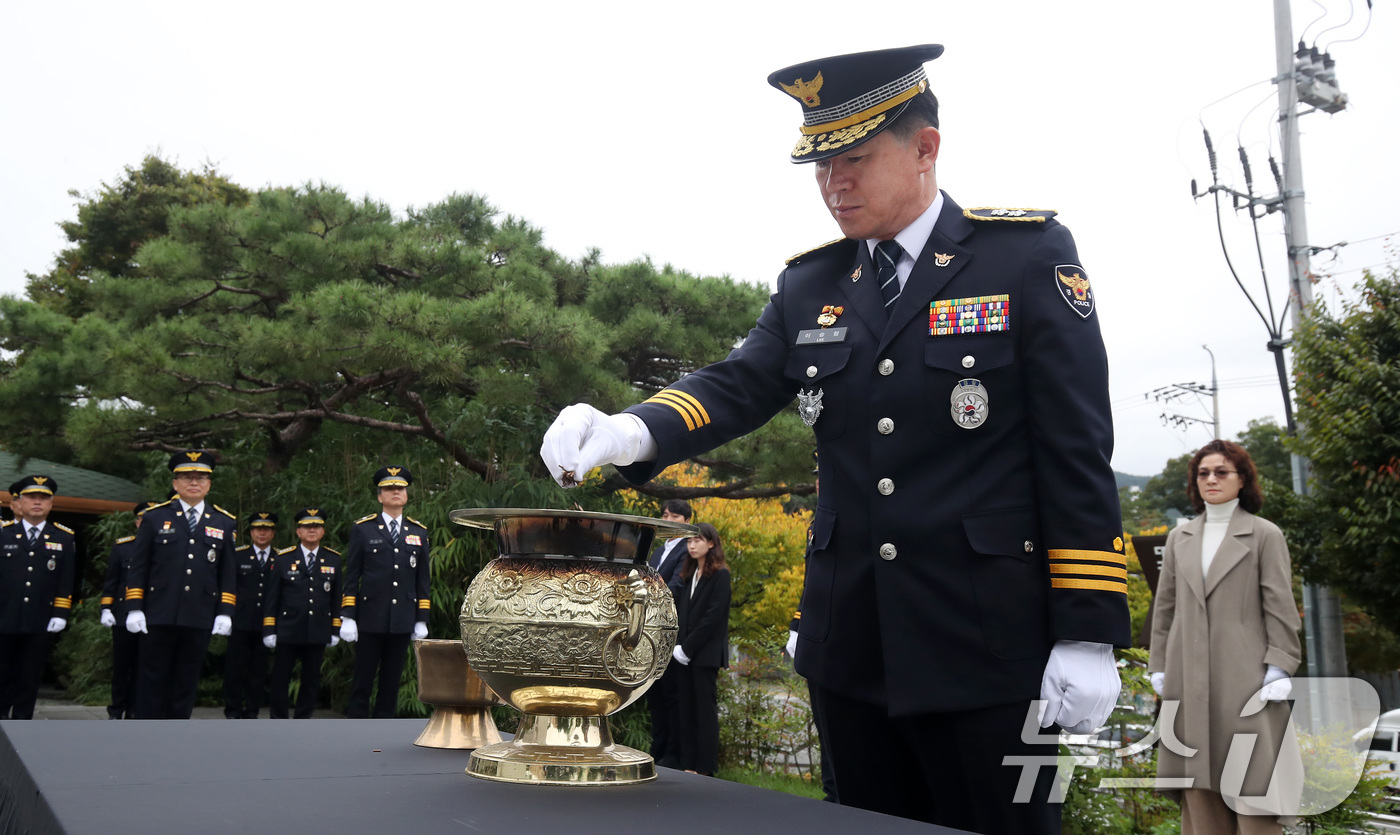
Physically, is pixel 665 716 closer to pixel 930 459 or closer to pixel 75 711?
pixel 75 711

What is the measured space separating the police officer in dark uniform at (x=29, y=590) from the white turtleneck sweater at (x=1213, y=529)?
7712 mm

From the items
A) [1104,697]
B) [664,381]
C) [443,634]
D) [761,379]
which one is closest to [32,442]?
[443,634]

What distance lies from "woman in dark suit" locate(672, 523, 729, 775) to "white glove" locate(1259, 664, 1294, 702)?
3686 mm

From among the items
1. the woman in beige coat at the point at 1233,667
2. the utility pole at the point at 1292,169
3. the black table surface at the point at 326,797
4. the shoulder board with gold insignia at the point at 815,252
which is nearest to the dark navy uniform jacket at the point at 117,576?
the black table surface at the point at 326,797

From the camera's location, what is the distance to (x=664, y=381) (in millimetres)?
9938

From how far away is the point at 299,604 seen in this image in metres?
8.38

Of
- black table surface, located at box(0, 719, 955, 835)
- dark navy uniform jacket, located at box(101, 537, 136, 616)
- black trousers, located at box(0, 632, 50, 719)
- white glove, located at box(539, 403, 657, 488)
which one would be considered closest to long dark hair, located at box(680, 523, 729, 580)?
dark navy uniform jacket, located at box(101, 537, 136, 616)

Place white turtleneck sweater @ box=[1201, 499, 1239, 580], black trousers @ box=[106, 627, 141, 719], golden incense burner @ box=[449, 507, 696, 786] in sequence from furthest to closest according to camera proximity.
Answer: black trousers @ box=[106, 627, 141, 719] < white turtleneck sweater @ box=[1201, 499, 1239, 580] < golden incense burner @ box=[449, 507, 696, 786]

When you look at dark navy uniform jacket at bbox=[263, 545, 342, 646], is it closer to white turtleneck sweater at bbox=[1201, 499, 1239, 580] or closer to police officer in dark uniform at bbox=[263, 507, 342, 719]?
police officer in dark uniform at bbox=[263, 507, 342, 719]

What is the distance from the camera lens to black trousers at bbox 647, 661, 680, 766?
23.4 feet

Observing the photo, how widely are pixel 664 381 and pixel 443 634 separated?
306 cm

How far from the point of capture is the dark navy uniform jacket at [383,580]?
7508mm

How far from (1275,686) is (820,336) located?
245 centimetres

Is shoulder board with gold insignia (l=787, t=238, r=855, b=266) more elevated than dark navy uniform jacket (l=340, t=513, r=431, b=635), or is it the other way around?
shoulder board with gold insignia (l=787, t=238, r=855, b=266)
